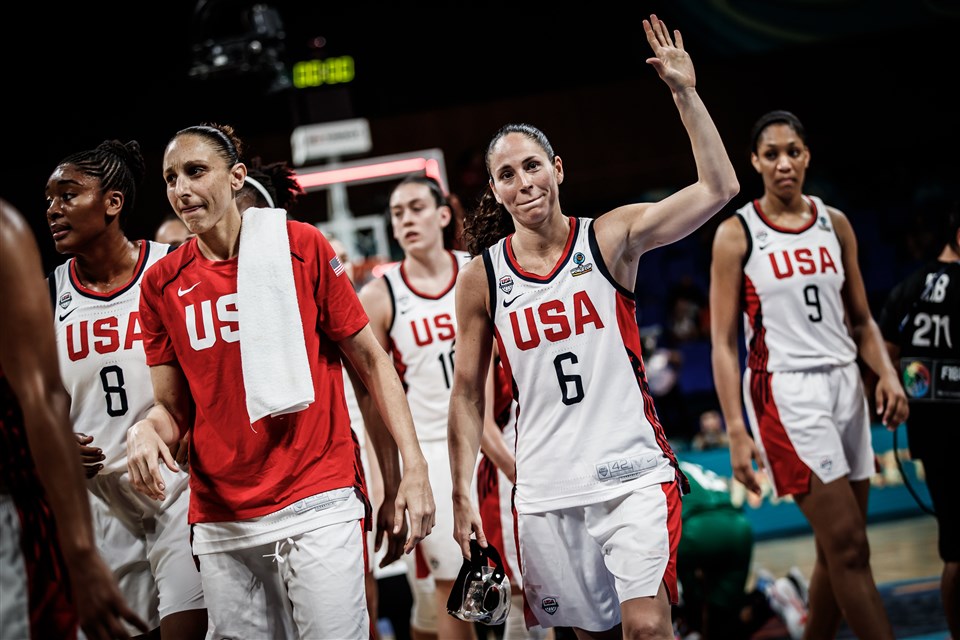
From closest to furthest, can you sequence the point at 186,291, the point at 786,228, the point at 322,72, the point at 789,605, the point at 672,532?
1. the point at 186,291
2. the point at 672,532
3. the point at 786,228
4. the point at 789,605
5. the point at 322,72

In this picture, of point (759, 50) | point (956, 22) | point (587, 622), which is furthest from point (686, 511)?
point (956, 22)

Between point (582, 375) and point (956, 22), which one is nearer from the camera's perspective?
point (582, 375)

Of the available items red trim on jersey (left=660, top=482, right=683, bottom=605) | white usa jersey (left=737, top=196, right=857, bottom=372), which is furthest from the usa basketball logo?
white usa jersey (left=737, top=196, right=857, bottom=372)

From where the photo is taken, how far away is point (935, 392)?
471 centimetres

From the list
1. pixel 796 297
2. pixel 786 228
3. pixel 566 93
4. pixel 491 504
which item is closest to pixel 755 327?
pixel 796 297

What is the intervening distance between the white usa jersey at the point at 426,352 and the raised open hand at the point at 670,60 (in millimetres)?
1739

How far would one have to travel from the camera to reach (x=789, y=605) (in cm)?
540

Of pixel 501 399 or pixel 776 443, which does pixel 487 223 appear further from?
pixel 776 443

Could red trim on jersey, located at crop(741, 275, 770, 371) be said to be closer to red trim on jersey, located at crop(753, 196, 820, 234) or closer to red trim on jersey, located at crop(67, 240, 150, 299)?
red trim on jersey, located at crop(753, 196, 820, 234)

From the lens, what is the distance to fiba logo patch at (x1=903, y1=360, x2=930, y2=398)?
15.7 feet

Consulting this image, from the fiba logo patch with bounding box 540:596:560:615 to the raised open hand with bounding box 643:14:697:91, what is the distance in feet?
5.80

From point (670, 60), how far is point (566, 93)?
9.74 meters

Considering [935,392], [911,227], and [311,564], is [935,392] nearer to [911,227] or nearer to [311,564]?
[311,564]

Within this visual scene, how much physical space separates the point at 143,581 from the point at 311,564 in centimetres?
104
